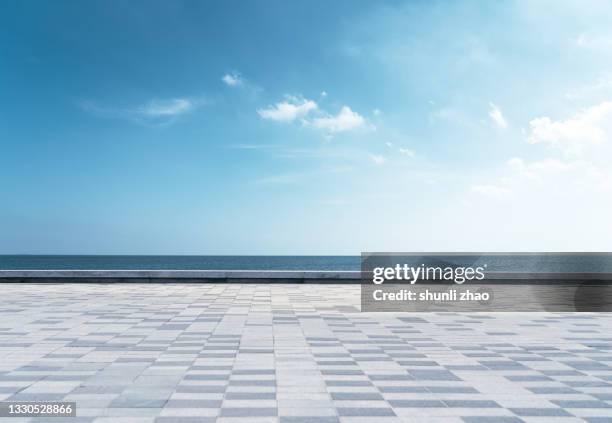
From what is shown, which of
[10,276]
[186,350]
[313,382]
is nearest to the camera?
[313,382]

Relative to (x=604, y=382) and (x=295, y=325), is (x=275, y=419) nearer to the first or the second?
(x=604, y=382)

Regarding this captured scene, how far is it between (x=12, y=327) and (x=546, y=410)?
32.9ft

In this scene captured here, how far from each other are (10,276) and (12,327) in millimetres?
14948

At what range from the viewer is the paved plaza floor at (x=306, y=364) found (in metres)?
6.35

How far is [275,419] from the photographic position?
19.5 feet

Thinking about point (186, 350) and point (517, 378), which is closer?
point (517, 378)

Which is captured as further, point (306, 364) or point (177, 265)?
point (177, 265)

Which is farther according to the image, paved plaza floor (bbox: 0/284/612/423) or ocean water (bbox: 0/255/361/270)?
ocean water (bbox: 0/255/361/270)

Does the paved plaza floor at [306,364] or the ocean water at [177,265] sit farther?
the ocean water at [177,265]

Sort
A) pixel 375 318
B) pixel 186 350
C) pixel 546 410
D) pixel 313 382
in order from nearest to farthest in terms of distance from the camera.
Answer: pixel 546 410, pixel 313 382, pixel 186 350, pixel 375 318

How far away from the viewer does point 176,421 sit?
5.85m

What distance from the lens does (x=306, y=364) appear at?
8.70 m

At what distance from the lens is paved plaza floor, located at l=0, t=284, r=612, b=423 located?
635cm

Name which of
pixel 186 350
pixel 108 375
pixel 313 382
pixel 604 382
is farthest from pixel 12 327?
pixel 604 382
